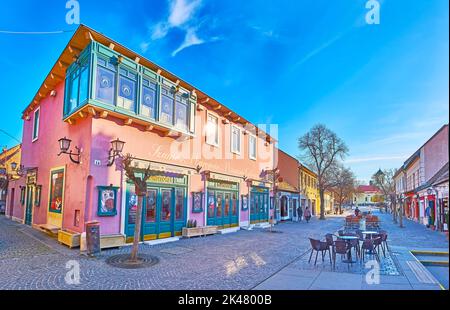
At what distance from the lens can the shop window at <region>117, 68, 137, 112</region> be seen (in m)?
10.9

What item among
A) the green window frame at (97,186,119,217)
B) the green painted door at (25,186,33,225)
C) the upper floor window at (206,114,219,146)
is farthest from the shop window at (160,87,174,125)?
the green painted door at (25,186,33,225)

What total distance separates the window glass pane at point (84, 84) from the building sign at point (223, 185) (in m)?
7.53

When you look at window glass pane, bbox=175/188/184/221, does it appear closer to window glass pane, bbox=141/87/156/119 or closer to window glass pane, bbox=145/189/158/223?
window glass pane, bbox=145/189/158/223

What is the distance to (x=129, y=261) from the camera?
26.1 feet

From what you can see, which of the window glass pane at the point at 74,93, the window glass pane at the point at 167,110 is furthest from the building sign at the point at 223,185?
the window glass pane at the point at 74,93

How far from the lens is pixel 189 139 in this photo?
14.3m

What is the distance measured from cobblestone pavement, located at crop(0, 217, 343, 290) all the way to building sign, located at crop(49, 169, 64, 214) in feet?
4.30

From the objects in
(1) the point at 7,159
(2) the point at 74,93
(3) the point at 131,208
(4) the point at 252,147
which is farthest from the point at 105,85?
(1) the point at 7,159

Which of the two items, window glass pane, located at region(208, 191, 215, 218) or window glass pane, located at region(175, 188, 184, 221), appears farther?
window glass pane, located at region(208, 191, 215, 218)

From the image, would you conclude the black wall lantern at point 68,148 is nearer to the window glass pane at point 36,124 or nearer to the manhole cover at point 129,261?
the manhole cover at point 129,261

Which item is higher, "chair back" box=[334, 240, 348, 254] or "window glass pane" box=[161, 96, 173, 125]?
"window glass pane" box=[161, 96, 173, 125]

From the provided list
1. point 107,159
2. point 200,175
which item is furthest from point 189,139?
point 107,159
